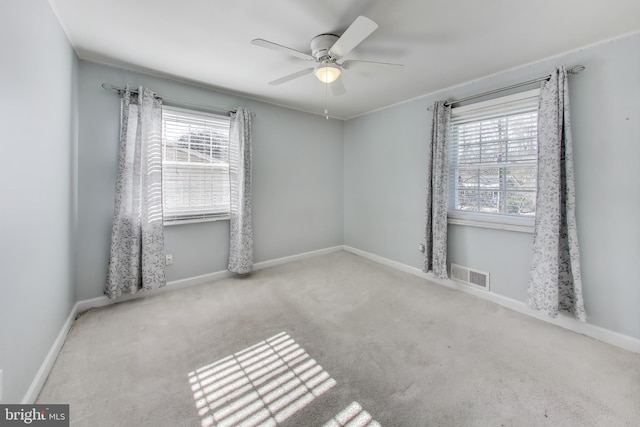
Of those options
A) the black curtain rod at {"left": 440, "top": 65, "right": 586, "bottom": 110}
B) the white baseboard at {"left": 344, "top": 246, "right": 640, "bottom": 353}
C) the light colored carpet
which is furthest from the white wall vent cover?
the black curtain rod at {"left": 440, "top": 65, "right": 586, "bottom": 110}

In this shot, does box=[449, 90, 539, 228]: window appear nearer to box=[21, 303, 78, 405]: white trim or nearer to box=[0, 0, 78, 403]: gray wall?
box=[0, 0, 78, 403]: gray wall

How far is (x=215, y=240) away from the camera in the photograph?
10.6 feet

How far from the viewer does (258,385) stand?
156cm

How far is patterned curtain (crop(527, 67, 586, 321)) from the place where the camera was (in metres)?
2.09

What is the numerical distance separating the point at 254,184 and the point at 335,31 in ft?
7.19

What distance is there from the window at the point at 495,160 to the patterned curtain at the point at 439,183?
0.13 m

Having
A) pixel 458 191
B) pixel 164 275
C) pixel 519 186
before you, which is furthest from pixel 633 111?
pixel 164 275

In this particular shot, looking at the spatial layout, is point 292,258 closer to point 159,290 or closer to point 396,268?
point 396,268

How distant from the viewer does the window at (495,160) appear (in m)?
2.45

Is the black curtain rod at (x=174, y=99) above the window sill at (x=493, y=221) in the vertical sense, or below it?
above

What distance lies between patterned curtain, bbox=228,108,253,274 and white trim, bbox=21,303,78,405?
156 centimetres

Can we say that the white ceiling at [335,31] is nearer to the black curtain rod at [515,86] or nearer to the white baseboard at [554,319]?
the black curtain rod at [515,86]

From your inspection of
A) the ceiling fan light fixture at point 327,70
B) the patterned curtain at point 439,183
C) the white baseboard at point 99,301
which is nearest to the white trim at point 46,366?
the white baseboard at point 99,301

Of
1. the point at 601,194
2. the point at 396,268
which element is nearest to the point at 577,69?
the point at 601,194
